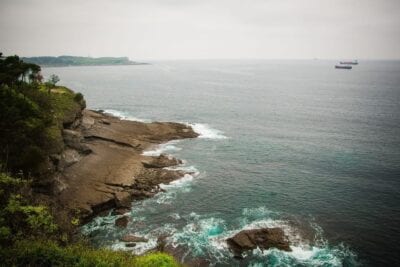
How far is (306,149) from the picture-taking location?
7150cm

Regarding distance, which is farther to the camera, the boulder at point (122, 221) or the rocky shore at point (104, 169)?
the rocky shore at point (104, 169)

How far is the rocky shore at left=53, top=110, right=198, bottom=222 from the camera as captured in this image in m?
44.1

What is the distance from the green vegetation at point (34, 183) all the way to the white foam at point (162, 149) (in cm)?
1758

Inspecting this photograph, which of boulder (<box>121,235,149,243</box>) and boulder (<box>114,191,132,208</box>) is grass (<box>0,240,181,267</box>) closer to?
boulder (<box>121,235,149,243</box>)

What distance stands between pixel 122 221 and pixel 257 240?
1857 cm

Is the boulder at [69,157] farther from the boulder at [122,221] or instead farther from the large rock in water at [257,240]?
the large rock in water at [257,240]

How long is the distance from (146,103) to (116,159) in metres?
76.2

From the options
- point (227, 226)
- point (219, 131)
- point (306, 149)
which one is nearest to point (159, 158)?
point (227, 226)

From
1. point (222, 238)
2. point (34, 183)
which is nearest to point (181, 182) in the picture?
point (222, 238)

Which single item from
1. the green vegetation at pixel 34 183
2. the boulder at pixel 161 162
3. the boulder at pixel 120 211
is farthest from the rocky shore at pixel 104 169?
the green vegetation at pixel 34 183

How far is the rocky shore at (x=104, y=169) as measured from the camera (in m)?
44.1

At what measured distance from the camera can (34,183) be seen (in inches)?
1485

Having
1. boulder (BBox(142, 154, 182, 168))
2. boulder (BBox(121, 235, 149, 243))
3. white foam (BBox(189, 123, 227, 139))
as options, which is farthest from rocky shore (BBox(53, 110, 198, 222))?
white foam (BBox(189, 123, 227, 139))

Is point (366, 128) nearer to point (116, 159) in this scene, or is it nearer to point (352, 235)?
point (352, 235)
